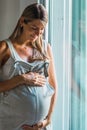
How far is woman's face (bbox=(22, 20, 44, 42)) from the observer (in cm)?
142

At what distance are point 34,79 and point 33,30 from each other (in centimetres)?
24

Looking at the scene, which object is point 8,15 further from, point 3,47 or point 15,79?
point 15,79

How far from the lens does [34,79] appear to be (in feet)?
4.78

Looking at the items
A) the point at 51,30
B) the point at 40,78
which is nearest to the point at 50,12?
the point at 51,30

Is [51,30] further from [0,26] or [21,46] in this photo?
[21,46]

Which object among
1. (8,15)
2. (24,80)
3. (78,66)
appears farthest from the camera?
(8,15)

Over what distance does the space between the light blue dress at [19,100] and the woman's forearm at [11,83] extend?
0.9 inches

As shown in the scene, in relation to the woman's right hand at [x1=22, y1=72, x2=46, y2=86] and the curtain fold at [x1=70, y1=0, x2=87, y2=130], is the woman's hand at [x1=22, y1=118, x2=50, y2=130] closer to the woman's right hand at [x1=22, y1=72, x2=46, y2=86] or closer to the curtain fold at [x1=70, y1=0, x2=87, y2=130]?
the woman's right hand at [x1=22, y1=72, x2=46, y2=86]

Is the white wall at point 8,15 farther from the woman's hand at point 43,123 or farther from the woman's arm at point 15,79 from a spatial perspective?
the woman's hand at point 43,123

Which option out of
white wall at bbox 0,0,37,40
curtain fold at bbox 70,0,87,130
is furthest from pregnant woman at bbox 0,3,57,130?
white wall at bbox 0,0,37,40

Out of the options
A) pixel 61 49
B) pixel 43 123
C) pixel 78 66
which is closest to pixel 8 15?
pixel 61 49

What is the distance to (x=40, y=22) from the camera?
1.42 m

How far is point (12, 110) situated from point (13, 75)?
0.56 feet

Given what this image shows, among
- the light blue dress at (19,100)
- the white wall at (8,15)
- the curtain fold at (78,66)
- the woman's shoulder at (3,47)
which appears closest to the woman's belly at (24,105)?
the light blue dress at (19,100)
